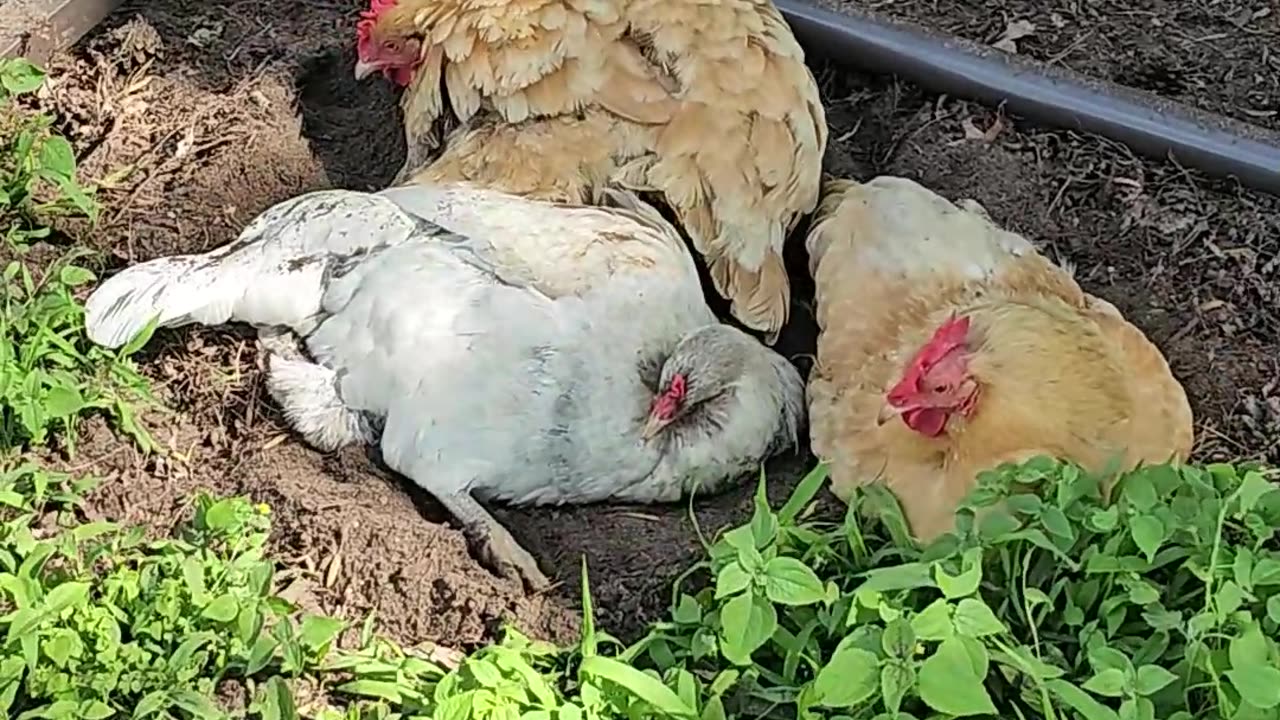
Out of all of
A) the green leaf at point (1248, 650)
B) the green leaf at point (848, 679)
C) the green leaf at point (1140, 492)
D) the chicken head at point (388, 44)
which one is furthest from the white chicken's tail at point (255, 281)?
the green leaf at point (1248, 650)

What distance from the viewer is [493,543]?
9.21ft

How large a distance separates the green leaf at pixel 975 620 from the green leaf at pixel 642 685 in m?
0.40

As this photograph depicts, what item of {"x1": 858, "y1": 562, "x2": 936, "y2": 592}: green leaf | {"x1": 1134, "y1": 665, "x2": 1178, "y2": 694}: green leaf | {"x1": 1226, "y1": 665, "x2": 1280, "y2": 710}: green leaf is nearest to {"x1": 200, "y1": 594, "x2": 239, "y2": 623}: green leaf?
{"x1": 858, "y1": 562, "x2": 936, "y2": 592}: green leaf

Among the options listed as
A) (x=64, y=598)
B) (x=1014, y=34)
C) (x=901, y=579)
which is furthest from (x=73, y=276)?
(x=1014, y=34)

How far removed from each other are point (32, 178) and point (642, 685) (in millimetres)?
1957

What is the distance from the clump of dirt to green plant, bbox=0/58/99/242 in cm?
192

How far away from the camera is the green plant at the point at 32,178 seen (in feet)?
11.0

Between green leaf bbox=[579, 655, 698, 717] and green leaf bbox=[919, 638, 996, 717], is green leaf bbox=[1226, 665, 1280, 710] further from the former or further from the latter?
green leaf bbox=[579, 655, 698, 717]

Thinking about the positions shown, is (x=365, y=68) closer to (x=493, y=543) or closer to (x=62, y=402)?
(x=62, y=402)

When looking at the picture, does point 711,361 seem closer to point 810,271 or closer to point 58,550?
point 810,271

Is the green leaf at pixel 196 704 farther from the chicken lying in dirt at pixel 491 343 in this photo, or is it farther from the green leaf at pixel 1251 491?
the green leaf at pixel 1251 491

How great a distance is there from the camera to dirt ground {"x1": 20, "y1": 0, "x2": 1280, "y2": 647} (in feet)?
9.08

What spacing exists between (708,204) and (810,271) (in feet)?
1.02

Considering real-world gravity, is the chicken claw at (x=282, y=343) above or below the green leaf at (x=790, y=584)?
below
